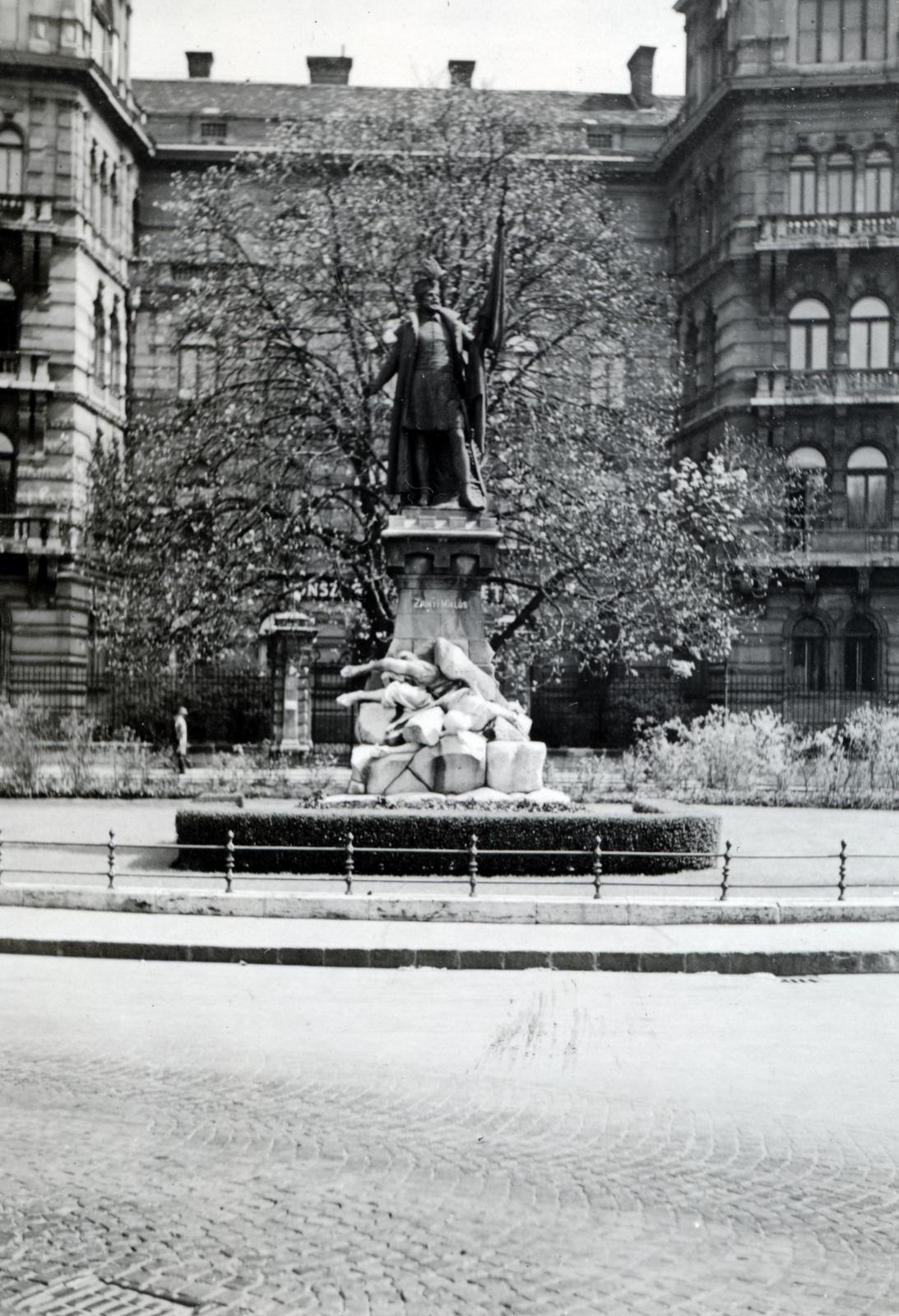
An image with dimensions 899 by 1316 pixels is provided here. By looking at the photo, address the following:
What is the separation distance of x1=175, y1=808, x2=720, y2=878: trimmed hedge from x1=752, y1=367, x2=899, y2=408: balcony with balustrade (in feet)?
101

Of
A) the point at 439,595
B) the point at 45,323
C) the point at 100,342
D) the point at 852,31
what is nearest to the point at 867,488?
the point at 852,31

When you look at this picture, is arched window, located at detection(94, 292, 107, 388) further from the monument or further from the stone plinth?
the stone plinth

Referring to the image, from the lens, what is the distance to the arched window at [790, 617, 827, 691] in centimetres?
4691

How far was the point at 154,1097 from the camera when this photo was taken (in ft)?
27.4

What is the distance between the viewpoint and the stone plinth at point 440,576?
65.3 feet

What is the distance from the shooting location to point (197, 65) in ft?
190

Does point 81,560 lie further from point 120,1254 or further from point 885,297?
point 120,1254

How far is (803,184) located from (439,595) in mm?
32003

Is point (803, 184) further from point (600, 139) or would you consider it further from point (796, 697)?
point (796, 697)

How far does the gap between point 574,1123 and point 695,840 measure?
1004 centimetres

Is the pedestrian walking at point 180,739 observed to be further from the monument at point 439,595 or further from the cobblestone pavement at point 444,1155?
the cobblestone pavement at point 444,1155

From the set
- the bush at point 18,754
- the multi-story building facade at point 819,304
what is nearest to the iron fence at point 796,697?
the multi-story building facade at point 819,304

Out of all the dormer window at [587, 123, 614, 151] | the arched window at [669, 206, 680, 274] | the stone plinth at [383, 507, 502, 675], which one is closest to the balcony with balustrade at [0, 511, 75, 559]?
the arched window at [669, 206, 680, 274]

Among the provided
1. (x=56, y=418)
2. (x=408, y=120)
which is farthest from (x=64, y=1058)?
(x=56, y=418)
